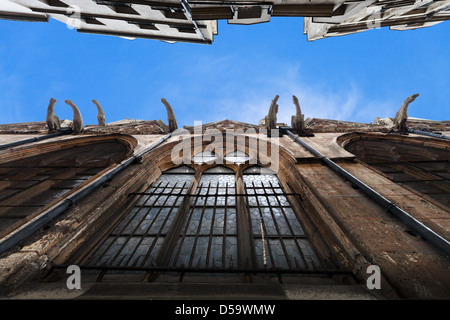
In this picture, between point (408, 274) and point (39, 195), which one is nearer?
point (408, 274)

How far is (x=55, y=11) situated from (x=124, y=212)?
32.8 ft

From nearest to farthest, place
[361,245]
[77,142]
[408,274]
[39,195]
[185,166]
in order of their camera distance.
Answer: [408,274], [361,245], [39,195], [185,166], [77,142]

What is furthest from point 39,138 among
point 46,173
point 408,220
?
point 408,220

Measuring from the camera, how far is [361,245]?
2158 millimetres

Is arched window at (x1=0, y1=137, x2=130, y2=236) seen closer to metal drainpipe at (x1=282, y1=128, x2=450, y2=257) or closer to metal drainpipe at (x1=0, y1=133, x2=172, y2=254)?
metal drainpipe at (x1=0, y1=133, x2=172, y2=254)

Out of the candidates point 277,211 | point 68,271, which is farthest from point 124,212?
point 277,211

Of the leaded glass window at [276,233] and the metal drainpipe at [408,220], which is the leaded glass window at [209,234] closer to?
the leaded glass window at [276,233]

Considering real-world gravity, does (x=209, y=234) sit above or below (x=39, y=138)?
below

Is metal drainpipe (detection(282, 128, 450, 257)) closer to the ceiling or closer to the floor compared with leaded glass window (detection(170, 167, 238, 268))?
closer to the ceiling

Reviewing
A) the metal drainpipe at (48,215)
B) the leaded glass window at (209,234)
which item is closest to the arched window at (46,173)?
the metal drainpipe at (48,215)

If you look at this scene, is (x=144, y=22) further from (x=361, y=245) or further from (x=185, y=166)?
(x=361, y=245)

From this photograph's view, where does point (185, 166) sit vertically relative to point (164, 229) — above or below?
above

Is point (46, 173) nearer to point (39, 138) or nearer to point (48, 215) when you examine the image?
→ point (39, 138)

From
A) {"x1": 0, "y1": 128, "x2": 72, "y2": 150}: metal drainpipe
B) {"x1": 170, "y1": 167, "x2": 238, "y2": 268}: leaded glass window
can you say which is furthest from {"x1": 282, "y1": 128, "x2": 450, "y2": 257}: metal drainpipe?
{"x1": 0, "y1": 128, "x2": 72, "y2": 150}: metal drainpipe
